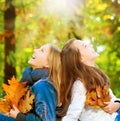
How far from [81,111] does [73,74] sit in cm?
38

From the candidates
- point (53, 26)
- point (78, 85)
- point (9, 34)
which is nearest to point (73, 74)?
point (78, 85)

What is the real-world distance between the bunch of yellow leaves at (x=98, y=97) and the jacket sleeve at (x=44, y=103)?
0.41m

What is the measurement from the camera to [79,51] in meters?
5.12

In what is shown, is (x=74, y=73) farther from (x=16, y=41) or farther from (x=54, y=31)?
(x=54, y=31)

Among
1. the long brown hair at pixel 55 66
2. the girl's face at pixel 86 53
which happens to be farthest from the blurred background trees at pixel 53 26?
the long brown hair at pixel 55 66

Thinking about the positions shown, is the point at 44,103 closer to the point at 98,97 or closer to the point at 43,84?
the point at 43,84

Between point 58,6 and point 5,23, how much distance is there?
2084mm

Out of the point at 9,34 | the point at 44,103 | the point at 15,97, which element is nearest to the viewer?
the point at 44,103

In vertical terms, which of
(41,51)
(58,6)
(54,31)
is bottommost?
(54,31)

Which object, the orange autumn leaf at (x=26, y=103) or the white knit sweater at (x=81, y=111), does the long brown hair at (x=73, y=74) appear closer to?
the white knit sweater at (x=81, y=111)

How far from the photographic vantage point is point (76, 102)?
4.76m

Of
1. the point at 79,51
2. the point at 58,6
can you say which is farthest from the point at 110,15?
the point at 79,51

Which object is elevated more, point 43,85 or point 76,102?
point 43,85

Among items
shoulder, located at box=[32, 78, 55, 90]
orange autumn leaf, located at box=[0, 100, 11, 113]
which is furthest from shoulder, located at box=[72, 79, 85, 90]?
orange autumn leaf, located at box=[0, 100, 11, 113]
